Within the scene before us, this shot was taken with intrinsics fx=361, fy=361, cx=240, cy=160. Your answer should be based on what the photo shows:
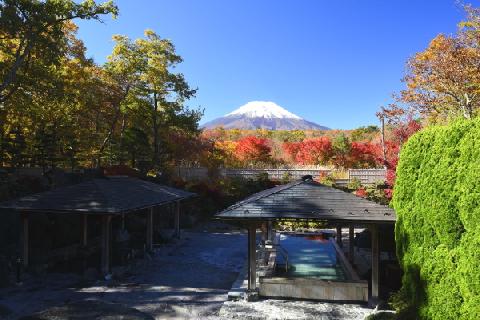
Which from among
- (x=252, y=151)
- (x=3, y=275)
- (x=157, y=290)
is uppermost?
(x=252, y=151)

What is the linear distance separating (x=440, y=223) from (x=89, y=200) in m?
10.6

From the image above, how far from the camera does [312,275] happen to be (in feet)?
41.2

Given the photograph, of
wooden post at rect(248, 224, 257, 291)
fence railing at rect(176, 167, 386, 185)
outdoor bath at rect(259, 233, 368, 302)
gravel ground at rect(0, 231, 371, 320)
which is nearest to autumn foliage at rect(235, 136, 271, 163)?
fence railing at rect(176, 167, 386, 185)

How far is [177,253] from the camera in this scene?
16.7 metres

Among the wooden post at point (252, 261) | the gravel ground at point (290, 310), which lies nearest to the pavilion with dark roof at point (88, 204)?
the wooden post at point (252, 261)

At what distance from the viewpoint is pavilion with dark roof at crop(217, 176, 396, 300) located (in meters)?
9.88

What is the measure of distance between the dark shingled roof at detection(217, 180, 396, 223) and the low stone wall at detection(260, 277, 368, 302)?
6.34 ft

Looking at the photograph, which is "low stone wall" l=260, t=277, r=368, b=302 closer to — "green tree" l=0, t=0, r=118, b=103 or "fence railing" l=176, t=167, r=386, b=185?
"green tree" l=0, t=0, r=118, b=103

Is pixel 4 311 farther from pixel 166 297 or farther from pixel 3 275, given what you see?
pixel 166 297

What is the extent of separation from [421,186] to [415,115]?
13709mm

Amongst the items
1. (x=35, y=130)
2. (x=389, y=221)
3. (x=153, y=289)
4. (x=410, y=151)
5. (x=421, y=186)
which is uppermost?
(x=35, y=130)

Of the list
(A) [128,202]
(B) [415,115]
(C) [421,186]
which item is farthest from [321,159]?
(C) [421,186]

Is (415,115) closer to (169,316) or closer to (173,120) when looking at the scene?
(173,120)

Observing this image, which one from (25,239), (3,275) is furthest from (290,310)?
(25,239)
